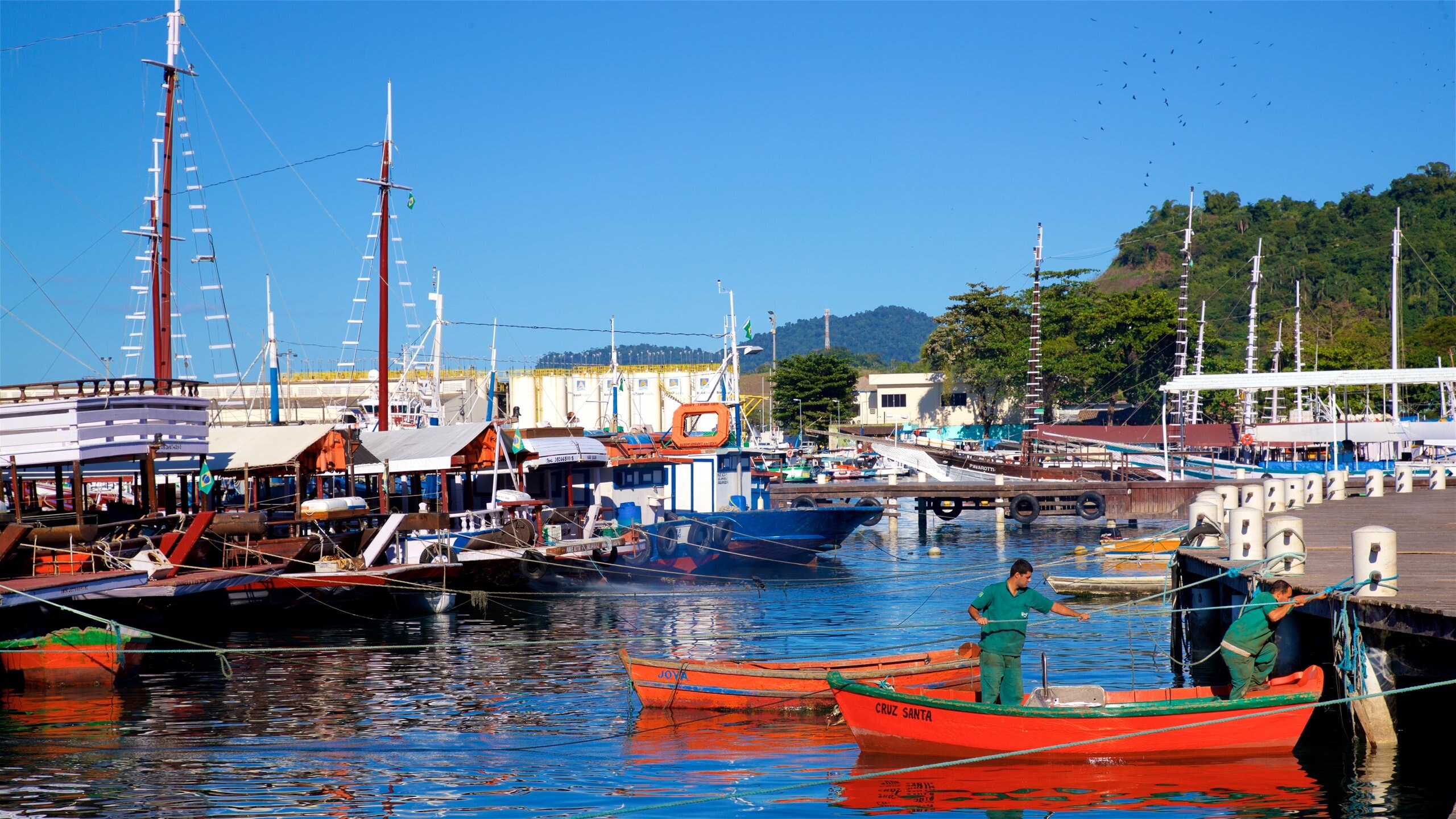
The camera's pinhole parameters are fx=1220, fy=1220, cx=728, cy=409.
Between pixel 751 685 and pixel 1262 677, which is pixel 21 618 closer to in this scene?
pixel 751 685

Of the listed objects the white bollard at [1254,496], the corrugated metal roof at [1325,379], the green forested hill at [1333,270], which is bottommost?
the white bollard at [1254,496]

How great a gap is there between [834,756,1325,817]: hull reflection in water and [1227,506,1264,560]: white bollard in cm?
371

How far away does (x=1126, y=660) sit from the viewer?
23.3m

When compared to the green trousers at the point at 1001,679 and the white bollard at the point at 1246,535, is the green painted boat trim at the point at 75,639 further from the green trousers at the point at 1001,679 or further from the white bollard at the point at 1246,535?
the white bollard at the point at 1246,535

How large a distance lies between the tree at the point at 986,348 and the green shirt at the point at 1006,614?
87.4 meters

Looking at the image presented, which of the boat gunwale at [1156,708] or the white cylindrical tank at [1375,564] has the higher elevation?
the white cylindrical tank at [1375,564]

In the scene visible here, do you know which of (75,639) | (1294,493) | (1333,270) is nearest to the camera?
(75,639)

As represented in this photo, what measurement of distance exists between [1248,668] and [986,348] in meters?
89.2

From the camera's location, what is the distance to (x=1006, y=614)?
14.1 metres

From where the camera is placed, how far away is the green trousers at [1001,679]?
14430 mm

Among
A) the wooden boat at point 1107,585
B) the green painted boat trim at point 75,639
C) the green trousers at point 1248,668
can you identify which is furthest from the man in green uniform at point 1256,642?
the green painted boat trim at point 75,639

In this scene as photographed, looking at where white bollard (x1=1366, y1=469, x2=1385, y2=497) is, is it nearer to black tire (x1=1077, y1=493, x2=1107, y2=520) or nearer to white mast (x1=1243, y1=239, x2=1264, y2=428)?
black tire (x1=1077, y1=493, x2=1107, y2=520)

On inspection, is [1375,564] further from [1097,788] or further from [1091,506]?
[1091,506]

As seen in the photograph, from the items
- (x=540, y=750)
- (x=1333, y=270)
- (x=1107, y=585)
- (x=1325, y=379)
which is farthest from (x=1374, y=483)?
(x=1333, y=270)
